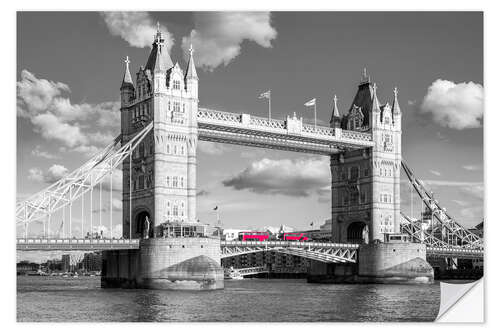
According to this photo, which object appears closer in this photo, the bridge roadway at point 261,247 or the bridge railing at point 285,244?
the bridge roadway at point 261,247

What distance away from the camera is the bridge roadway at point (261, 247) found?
70.1 meters

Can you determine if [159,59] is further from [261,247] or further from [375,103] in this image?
[375,103]

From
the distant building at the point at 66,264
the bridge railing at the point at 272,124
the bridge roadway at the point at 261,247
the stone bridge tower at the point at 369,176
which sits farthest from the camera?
the distant building at the point at 66,264

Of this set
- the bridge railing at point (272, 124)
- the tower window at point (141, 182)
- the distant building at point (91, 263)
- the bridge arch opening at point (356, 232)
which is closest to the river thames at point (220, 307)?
the tower window at point (141, 182)

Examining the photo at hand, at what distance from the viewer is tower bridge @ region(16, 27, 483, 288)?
249 ft

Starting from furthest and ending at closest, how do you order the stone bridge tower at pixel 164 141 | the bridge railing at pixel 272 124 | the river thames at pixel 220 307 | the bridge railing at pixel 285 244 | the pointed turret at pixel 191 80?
1. the bridge railing at pixel 272 124
2. the bridge railing at pixel 285 244
3. the pointed turret at pixel 191 80
4. the stone bridge tower at pixel 164 141
5. the river thames at pixel 220 307

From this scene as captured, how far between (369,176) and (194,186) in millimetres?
27544

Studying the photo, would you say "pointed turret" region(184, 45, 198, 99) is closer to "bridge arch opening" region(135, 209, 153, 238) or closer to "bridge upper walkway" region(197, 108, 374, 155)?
"bridge upper walkway" region(197, 108, 374, 155)

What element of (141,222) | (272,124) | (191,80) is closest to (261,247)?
(141,222)

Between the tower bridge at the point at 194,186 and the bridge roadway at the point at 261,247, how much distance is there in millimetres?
123

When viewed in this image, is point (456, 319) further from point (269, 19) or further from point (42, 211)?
point (42, 211)

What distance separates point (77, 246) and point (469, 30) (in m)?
39.7

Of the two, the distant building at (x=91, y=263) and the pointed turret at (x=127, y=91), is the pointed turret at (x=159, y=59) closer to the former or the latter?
the pointed turret at (x=127, y=91)
